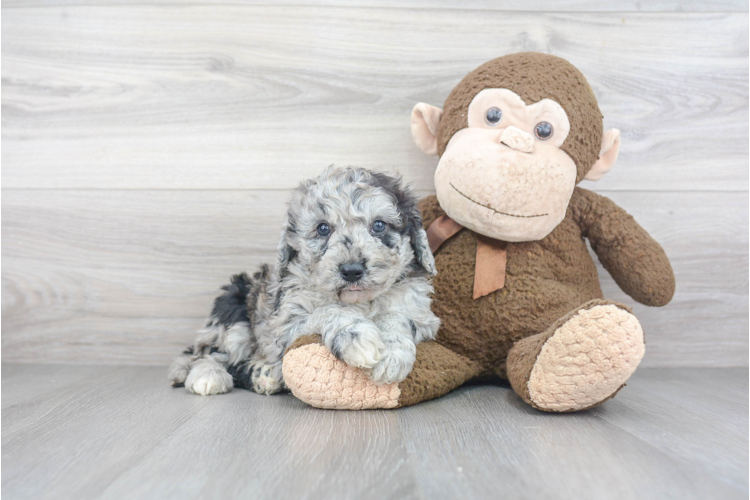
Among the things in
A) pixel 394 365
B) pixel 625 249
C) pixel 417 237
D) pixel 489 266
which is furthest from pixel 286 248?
pixel 625 249

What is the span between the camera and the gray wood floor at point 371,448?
1018mm

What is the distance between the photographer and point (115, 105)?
2.14m

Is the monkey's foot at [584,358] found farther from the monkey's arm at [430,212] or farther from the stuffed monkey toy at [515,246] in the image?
the monkey's arm at [430,212]

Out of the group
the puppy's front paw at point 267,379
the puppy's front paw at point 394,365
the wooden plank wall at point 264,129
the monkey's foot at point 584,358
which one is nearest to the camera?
the monkey's foot at point 584,358

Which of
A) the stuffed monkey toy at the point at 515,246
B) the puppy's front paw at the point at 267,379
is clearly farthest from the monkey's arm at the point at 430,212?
the puppy's front paw at the point at 267,379

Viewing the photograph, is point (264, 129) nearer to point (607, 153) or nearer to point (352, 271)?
point (352, 271)

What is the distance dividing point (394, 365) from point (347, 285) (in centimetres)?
23

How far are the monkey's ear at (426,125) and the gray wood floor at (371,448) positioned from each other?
31.1 inches

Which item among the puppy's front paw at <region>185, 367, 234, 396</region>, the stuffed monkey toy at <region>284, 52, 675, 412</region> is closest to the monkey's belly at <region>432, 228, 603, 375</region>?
the stuffed monkey toy at <region>284, 52, 675, 412</region>

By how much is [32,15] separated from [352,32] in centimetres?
119

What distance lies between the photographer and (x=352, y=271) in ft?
4.77

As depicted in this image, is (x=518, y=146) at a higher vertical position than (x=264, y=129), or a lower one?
lower

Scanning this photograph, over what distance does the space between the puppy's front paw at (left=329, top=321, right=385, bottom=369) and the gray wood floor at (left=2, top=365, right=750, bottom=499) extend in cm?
15

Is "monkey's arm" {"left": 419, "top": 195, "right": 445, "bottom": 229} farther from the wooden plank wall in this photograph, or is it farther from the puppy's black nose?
the puppy's black nose
